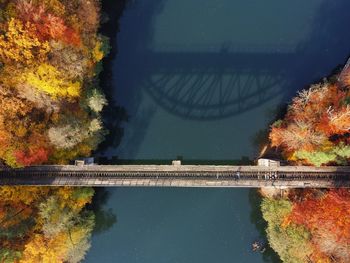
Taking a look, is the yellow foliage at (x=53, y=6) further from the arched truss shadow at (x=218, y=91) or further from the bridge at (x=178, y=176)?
the bridge at (x=178, y=176)

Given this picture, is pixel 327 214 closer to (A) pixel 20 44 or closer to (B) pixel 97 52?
(B) pixel 97 52

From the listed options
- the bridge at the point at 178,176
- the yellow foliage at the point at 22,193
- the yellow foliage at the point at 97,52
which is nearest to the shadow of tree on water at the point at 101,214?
the bridge at the point at 178,176

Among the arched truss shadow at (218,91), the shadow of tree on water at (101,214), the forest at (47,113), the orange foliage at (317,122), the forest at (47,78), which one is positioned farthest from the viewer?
the shadow of tree on water at (101,214)

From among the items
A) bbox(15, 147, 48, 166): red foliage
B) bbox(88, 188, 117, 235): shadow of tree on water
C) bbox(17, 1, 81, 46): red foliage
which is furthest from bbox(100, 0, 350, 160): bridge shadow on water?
bbox(17, 1, 81, 46): red foliage

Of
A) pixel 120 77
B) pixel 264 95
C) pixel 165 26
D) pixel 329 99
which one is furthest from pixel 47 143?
pixel 329 99

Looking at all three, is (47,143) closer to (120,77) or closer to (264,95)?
A: (120,77)

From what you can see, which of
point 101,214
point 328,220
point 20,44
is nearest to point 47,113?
point 20,44

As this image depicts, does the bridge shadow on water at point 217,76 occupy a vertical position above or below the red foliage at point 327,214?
above
